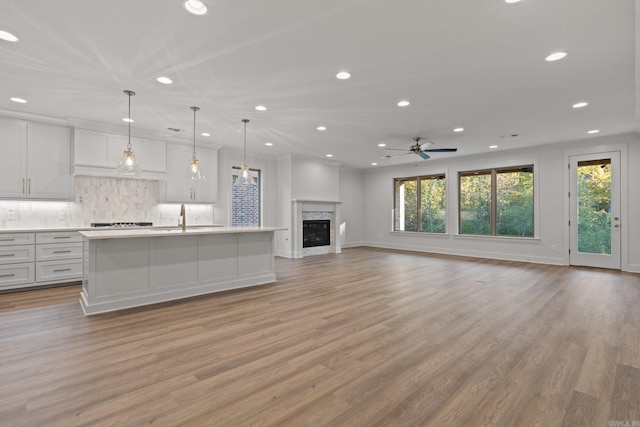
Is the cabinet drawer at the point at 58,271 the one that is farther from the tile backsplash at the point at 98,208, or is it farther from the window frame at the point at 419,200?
the window frame at the point at 419,200

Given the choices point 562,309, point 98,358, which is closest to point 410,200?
point 562,309

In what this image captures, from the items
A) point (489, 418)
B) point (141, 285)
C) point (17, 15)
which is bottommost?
point (489, 418)

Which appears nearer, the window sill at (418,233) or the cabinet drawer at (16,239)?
the cabinet drawer at (16,239)

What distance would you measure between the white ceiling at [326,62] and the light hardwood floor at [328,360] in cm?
278

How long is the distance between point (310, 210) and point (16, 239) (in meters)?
6.01

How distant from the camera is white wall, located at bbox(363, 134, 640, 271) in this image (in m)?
6.03

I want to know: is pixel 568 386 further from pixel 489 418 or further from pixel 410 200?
pixel 410 200

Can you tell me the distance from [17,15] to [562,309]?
247 inches

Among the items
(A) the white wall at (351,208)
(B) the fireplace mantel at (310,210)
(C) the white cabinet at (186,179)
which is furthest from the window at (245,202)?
(A) the white wall at (351,208)

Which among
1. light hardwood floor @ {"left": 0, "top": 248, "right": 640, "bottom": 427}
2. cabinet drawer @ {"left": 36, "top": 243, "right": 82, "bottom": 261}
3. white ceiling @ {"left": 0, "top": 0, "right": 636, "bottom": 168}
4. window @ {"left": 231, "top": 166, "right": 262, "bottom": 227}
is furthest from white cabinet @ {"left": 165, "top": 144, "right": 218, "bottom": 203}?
light hardwood floor @ {"left": 0, "top": 248, "right": 640, "bottom": 427}

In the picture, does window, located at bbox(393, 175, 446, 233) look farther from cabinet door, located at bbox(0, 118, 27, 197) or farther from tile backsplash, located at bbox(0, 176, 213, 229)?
cabinet door, located at bbox(0, 118, 27, 197)

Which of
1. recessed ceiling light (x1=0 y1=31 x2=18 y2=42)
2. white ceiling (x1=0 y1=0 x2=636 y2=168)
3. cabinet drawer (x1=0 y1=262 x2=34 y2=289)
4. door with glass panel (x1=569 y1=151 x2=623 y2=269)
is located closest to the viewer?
white ceiling (x1=0 y1=0 x2=636 y2=168)

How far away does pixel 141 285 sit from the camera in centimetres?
387

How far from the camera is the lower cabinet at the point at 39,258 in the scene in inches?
179
